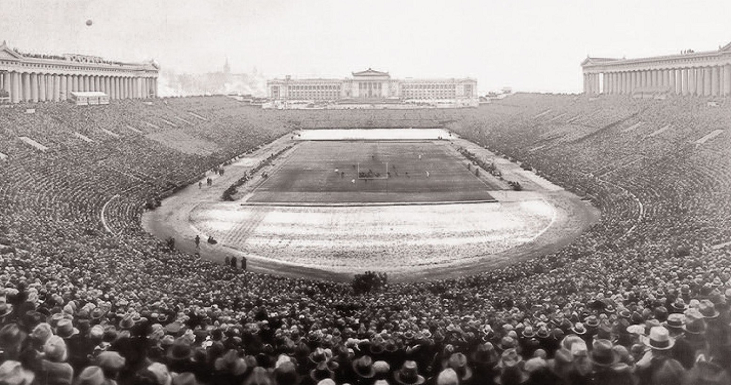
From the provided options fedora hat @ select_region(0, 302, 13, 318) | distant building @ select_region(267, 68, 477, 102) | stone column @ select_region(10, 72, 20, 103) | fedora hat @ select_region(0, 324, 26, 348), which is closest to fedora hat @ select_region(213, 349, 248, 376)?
fedora hat @ select_region(0, 324, 26, 348)

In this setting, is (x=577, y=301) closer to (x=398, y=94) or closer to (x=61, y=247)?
(x=61, y=247)

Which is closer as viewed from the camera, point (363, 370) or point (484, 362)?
point (363, 370)

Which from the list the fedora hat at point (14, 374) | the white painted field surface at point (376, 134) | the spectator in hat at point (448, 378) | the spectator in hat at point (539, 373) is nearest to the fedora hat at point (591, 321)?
the spectator in hat at point (539, 373)

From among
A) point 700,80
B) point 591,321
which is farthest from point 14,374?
point 700,80

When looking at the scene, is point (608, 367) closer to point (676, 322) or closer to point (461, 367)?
point (676, 322)

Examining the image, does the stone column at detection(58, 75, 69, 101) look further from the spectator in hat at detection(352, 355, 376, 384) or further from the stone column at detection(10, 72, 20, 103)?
the spectator in hat at detection(352, 355, 376, 384)

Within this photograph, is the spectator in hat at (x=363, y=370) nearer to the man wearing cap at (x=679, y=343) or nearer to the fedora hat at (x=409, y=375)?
the fedora hat at (x=409, y=375)

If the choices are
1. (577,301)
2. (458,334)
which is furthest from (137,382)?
(577,301)
